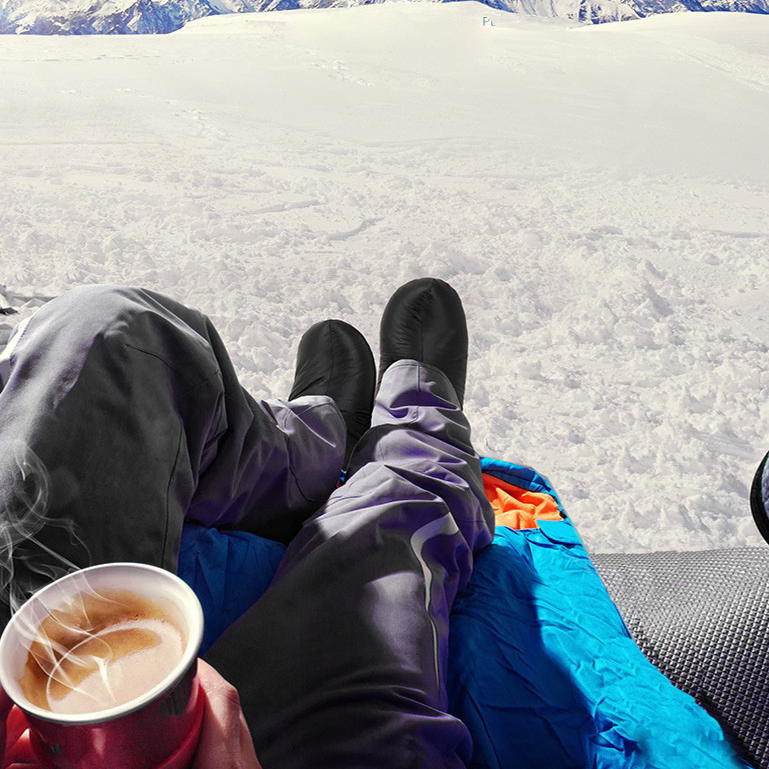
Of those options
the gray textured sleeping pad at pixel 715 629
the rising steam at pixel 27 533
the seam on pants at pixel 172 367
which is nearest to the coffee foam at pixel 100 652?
the rising steam at pixel 27 533

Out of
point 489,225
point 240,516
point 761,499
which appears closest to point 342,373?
point 240,516

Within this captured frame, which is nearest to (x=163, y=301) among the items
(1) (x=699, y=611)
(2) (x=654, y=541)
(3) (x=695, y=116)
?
(1) (x=699, y=611)

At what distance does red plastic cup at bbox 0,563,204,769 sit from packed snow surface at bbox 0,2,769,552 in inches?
33.3

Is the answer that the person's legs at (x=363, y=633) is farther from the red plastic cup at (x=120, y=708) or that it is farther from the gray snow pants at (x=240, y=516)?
the red plastic cup at (x=120, y=708)

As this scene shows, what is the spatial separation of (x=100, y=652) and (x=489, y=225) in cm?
229

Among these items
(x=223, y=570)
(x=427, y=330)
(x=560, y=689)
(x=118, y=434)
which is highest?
(x=118, y=434)

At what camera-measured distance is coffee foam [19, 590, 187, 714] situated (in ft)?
1.19

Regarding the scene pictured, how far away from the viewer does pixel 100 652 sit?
0.39m

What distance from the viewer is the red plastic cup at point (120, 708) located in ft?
1.12

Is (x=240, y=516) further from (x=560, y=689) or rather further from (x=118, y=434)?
(x=560, y=689)

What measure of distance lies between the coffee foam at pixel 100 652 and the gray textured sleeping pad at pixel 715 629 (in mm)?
733

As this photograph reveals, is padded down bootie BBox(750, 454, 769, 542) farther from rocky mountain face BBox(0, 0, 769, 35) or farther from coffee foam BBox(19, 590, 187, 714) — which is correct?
rocky mountain face BBox(0, 0, 769, 35)

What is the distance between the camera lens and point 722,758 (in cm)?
78

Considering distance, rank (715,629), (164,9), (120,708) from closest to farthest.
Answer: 1. (120,708)
2. (715,629)
3. (164,9)
